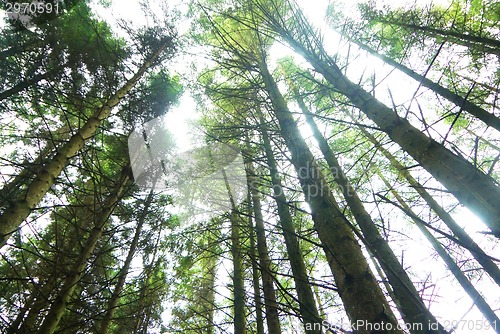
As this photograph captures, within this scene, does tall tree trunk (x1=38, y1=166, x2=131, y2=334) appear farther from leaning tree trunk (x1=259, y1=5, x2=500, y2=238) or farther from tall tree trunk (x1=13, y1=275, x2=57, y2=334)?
leaning tree trunk (x1=259, y1=5, x2=500, y2=238)

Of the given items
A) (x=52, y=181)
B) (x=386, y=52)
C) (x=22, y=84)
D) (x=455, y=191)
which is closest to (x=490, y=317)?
(x=455, y=191)

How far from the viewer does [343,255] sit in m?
1.48

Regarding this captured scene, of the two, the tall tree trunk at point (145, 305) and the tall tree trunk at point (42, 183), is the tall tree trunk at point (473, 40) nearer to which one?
the tall tree trunk at point (42, 183)

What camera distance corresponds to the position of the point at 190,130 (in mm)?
8367

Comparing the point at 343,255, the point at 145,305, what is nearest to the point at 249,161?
the point at 343,255

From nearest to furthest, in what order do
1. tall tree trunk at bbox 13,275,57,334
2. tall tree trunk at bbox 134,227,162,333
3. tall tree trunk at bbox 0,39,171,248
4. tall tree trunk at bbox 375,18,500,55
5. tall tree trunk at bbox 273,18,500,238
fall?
tall tree trunk at bbox 273,18,500,238, tall tree trunk at bbox 13,275,57,334, tall tree trunk at bbox 0,39,171,248, tall tree trunk at bbox 134,227,162,333, tall tree trunk at bbox 375,18,500,55

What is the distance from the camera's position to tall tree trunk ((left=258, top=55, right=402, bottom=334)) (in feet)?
3.98

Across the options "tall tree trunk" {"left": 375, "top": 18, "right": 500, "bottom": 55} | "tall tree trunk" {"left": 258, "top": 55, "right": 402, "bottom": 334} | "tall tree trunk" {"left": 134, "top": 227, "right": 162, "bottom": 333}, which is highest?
"tall tree trunk" {"left": 375, "top": 18, "right": 500, "bottom": 55}

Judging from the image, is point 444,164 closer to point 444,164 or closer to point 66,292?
point 444,164

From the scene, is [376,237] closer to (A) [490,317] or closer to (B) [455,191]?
(B) [455,191]

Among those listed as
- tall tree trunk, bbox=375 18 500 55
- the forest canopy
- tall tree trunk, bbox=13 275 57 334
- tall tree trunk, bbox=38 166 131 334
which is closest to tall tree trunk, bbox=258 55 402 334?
the forest canopy

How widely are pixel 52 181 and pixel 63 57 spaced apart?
6881 millimetres

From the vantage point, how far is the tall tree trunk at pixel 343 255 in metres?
1.21

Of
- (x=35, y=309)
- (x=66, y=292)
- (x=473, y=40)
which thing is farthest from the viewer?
(x=473, y=40)
